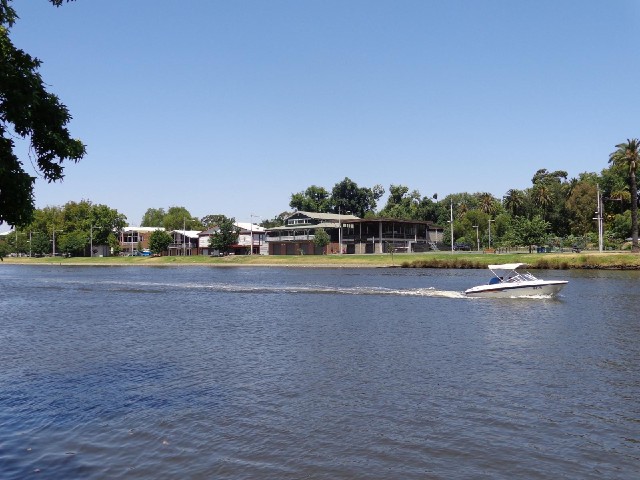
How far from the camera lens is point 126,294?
6366cm

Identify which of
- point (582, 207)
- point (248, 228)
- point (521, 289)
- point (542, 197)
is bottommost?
point (521, 289)

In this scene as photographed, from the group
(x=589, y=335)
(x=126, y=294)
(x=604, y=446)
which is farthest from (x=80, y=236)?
(x=604, y=446)

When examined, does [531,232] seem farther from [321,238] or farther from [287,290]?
[287,290]

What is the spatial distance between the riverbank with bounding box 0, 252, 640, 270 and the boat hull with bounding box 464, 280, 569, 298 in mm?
32914

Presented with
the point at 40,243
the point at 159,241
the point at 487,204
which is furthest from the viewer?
the point at 40,243

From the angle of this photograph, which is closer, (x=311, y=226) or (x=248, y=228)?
(x=311, y=226)

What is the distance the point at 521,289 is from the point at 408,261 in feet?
190

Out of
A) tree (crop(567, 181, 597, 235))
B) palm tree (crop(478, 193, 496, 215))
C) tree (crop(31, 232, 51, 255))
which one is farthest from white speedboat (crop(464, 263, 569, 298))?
tree (crop(31, 232, 51, 255))

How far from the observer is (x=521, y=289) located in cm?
5216

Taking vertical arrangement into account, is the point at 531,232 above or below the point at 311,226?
below

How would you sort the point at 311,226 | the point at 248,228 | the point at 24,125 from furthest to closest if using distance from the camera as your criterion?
the point at 248,228, the point at 311,226, the point at 24,125

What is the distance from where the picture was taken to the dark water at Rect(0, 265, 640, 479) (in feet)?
44.6

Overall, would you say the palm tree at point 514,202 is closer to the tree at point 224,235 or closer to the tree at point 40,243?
the tree at point 224,235

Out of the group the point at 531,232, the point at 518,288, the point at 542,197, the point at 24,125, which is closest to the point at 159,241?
the point at 531,232
